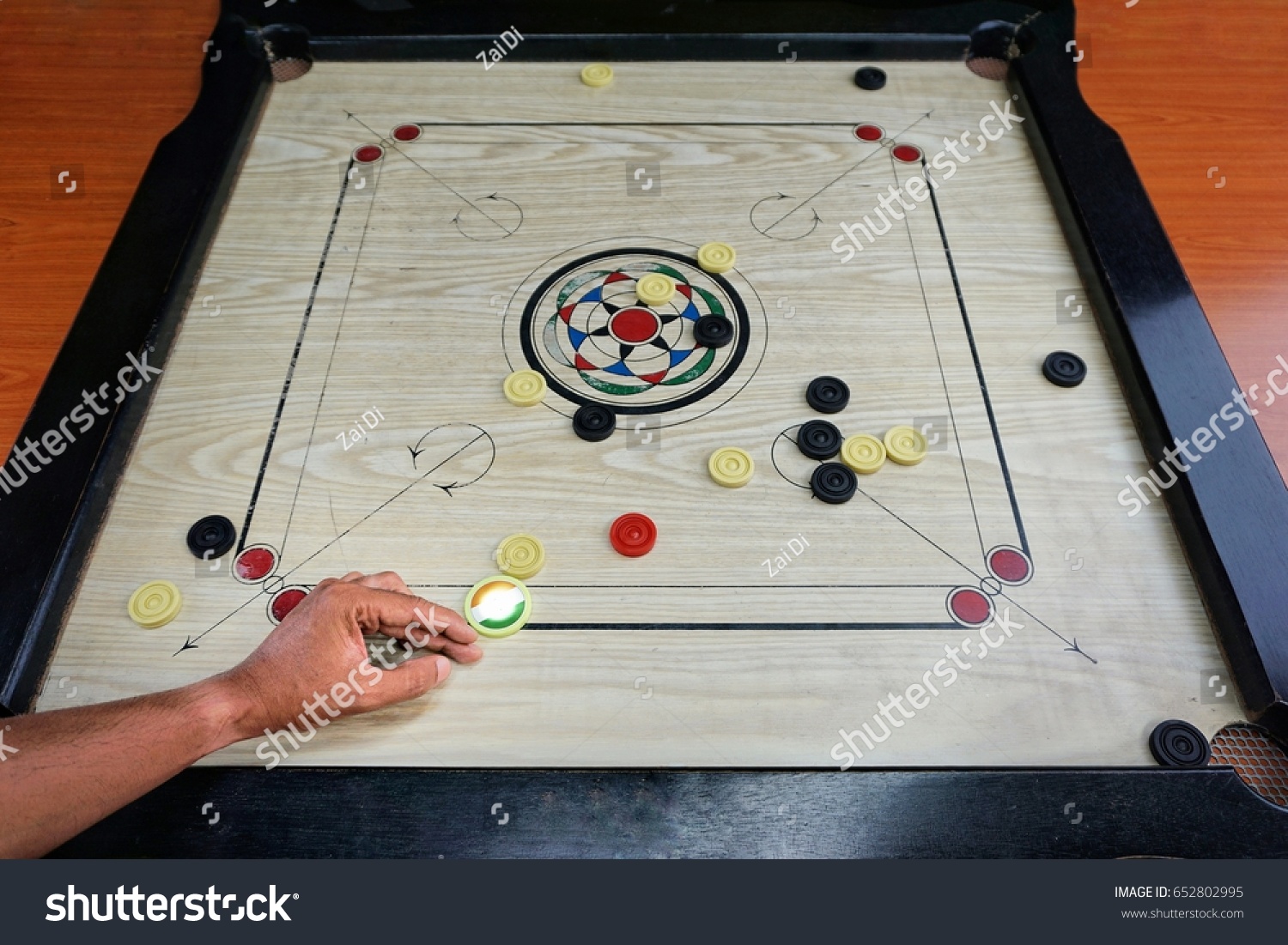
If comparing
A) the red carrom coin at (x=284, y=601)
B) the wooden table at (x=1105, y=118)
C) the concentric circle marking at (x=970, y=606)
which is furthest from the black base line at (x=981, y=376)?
the red carrom coin at (x=284, y=601)

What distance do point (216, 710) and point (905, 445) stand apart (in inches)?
44.5

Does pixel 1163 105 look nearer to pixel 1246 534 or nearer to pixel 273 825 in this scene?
pixel 1246 534

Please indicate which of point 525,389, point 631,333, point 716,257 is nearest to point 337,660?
point 525,389

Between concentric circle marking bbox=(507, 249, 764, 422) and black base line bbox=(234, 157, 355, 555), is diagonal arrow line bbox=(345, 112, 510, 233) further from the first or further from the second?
concentric circle marking bbox=(507, 249, 764, 422)

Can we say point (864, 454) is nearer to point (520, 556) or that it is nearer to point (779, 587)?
point (779, 587)

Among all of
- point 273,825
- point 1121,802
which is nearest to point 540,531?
point 273,825

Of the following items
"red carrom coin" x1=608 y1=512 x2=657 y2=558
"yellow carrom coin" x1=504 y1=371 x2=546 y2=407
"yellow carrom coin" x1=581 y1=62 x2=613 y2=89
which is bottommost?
"red carrom coin" x1=608 y1=512 x2=657 y2=558

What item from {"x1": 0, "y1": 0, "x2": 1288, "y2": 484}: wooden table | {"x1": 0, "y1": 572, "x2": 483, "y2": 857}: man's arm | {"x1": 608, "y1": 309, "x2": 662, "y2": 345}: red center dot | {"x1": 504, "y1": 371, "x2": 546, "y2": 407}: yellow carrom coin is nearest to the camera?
{"x1": 0, "y1": 572, "x2": 483, "y2": 857}: man's arm

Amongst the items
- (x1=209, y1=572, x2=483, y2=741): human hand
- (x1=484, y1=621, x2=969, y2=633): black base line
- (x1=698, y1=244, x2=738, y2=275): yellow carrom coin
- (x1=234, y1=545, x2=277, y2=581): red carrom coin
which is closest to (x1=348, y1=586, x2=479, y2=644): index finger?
(x1=209, y1=572, x2=483, y2=741): human hand

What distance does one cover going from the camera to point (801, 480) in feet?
4.99

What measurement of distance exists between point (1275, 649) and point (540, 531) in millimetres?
1096

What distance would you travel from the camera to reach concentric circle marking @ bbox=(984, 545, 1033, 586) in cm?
141

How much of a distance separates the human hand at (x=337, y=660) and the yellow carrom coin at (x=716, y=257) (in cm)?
87

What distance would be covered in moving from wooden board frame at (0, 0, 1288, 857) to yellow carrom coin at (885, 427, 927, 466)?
39 cm
